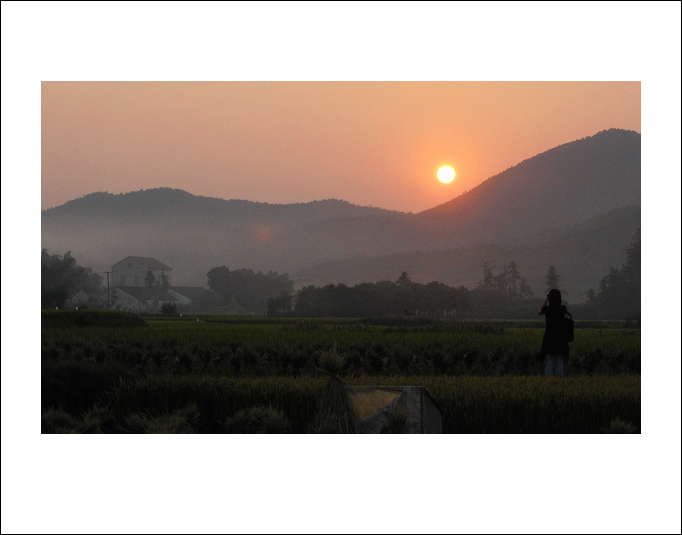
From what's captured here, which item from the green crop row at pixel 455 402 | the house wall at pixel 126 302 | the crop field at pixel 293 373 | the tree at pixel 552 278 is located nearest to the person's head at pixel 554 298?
the crop field at pixel 293 373

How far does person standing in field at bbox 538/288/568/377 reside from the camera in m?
9.55

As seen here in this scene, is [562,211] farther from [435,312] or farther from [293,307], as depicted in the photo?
[293,307]

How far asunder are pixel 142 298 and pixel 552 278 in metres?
16.0

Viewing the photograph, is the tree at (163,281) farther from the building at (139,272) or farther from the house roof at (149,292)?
the house roof at (149,292)

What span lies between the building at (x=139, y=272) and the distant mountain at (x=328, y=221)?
232 millimetres

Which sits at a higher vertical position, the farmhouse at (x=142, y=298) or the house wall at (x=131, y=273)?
the house wall at (x=131, y=273)

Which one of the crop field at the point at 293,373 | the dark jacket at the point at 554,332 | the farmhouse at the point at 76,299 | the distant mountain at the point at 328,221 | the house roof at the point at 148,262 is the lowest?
the crop field at the point at 293,373

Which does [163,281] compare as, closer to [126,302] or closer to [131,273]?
[131,273]

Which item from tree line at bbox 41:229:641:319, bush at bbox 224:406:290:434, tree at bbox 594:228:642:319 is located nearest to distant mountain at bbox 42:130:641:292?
tree line at bbox 41:229:641:319

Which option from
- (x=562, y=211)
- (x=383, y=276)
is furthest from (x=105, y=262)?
(x=562, y=211)

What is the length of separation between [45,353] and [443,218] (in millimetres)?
20124

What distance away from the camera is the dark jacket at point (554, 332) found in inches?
377

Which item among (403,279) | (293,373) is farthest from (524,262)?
(293,373)

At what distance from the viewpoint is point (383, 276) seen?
28672mm
